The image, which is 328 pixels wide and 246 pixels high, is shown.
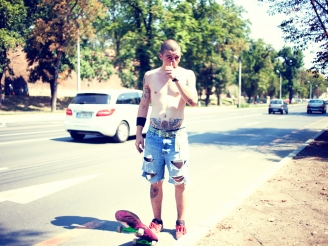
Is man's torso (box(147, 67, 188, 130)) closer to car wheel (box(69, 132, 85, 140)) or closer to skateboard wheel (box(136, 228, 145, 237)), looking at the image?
skateboard wheel (box(136, 228, 145, 237))

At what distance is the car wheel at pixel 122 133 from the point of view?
10945 mm

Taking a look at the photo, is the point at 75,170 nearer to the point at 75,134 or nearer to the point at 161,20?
the point at 75,134

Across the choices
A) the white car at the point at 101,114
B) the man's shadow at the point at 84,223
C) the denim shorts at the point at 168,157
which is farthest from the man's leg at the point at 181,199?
the white car at the point at 101,114

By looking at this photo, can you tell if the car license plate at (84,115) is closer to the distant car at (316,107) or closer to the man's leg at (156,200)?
the man's leg at (156,200)

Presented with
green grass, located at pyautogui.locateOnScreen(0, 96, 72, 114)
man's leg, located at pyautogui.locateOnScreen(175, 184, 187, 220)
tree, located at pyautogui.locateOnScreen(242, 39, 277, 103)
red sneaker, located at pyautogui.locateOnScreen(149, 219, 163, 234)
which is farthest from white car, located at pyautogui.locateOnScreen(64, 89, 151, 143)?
tree, located at pyautogui.locateOnScreen(242, 39, 277, 103)

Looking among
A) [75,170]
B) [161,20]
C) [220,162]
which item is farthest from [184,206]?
[161,20]

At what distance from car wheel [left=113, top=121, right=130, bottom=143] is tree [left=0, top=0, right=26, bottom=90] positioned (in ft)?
A: 67.9

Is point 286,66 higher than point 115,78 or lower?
higher

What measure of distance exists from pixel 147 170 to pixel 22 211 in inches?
80.1

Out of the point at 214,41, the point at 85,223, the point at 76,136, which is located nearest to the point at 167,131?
the point at 85,223

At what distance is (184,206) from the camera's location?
3.71 meters

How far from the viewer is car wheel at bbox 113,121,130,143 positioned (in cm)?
1095

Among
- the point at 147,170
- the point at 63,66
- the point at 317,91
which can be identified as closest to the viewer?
the point at 147,170

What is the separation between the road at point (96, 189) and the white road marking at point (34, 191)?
0.04ft
